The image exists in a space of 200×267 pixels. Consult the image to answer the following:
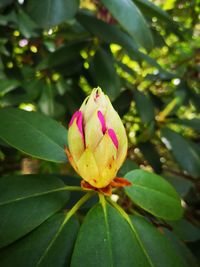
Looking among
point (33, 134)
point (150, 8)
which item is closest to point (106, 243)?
point (33, 134)

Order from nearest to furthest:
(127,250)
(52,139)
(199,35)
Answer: (127,250)
(52,139)
(199,35)

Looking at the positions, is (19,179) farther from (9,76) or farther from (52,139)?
(9,76)

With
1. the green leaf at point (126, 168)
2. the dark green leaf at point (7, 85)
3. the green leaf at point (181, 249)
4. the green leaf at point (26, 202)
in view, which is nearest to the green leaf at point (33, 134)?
the green leaf at point (26, 202)

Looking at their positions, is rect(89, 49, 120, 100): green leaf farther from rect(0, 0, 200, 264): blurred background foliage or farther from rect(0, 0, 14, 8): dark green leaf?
rect(0, 0, 14, 8): dark green leaf

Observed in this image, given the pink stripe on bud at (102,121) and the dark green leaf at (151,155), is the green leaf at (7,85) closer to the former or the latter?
the dark green leaf at (151,155)

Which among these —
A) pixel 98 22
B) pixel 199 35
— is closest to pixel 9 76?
pixel 98 22

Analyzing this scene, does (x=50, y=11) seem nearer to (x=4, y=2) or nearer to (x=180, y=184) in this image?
(x=4, y=2)

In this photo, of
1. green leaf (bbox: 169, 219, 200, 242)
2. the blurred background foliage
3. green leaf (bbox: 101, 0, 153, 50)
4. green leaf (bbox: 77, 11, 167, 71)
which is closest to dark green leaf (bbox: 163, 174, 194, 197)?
the blurred background foliage
